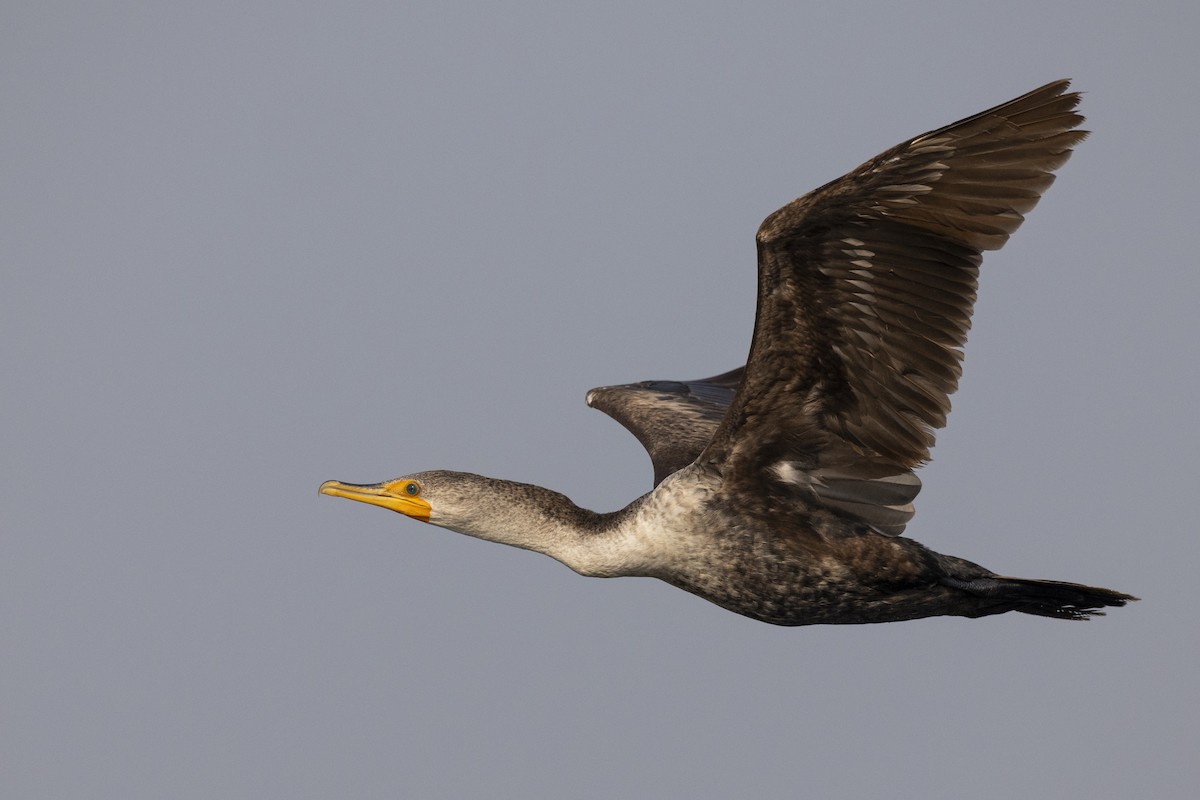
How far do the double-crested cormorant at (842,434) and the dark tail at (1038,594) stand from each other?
0.01 meters

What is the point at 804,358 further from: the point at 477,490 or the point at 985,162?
the point at 477,490

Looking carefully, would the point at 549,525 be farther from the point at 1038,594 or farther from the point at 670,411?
the point at 670,411

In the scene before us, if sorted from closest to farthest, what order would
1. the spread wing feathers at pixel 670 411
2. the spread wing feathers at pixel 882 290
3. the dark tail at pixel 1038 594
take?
the spread wing feathers at pixel 882 290
the dark tail at pixel 1038 594
the spread wing feathers at pixel 670 411

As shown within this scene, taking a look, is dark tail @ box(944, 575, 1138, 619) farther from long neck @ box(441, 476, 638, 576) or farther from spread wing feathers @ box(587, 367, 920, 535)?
long neck @ box(441, 476, 638, 576)

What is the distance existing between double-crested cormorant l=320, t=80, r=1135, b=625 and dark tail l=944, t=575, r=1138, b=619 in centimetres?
1

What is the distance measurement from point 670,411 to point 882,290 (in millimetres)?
4341

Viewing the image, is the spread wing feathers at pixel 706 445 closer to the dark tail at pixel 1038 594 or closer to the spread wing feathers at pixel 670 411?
the spread wing feathers at pixel 670 411

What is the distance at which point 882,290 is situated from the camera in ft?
29.3

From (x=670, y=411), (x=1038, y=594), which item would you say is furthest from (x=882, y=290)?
(x=670, y=411)

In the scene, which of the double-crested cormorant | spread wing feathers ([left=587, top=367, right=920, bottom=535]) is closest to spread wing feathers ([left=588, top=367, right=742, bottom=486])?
spread wing feathers ([left=587, top=367, right=920, bottom=535])

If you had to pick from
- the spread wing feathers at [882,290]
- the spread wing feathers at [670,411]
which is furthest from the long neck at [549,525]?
the spread wing feathers at [670,411]

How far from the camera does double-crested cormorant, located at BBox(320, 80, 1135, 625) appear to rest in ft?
28.2

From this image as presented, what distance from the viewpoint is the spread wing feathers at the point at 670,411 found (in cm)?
1215

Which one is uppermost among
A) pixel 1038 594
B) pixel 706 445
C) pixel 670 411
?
pixel 670 411
